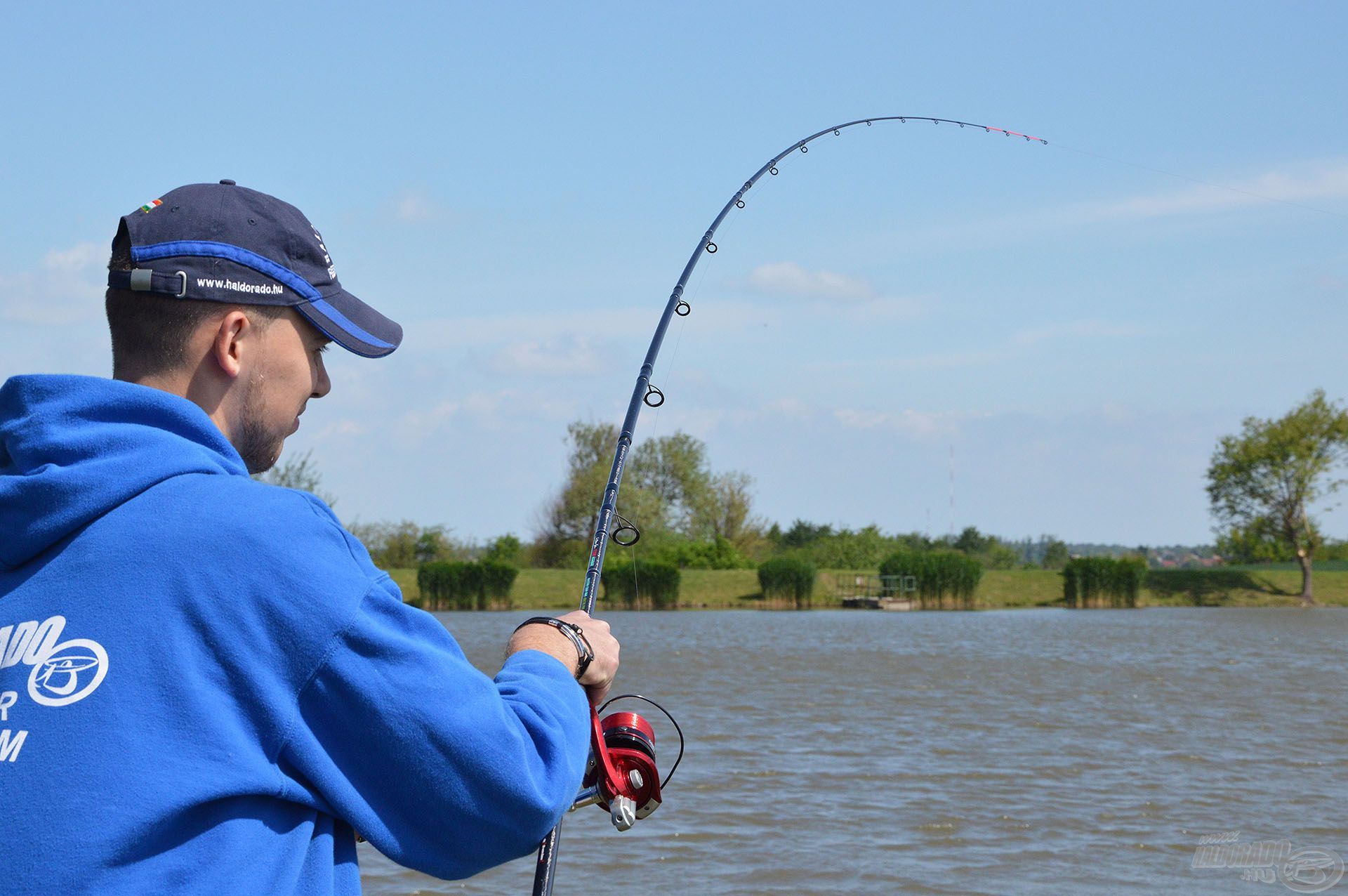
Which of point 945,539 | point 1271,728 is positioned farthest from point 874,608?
point 1271,728

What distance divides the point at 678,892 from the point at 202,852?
230 inches

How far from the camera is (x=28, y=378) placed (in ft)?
4.63

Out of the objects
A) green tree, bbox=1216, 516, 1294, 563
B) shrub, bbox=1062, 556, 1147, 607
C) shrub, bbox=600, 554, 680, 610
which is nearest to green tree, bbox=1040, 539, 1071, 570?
green tree, bbox=1216, 516, 1294, 563

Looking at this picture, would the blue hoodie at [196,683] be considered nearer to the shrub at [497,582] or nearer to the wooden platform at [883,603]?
the shrub at [497,582]

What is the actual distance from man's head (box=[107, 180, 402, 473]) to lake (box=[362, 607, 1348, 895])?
5.81 meters

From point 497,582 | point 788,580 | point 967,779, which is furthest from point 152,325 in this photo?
point 788,580

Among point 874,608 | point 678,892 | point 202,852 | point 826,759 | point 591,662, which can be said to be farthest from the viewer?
point 874,608

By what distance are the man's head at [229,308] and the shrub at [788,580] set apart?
141 ft

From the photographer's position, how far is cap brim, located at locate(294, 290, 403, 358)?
60.7 inches

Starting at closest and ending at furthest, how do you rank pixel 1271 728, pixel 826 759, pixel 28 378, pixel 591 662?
pixel 28 378 → pixel 591 662 → pixel 826 759 → pixel 1271 728

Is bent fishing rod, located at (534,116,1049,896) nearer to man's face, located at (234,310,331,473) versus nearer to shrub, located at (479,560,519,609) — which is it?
man's face, located at (234,310,331,473)

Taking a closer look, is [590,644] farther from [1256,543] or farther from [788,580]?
[1256,543]

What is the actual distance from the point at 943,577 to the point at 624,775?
140 ft

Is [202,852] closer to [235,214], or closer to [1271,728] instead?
[235,214]
